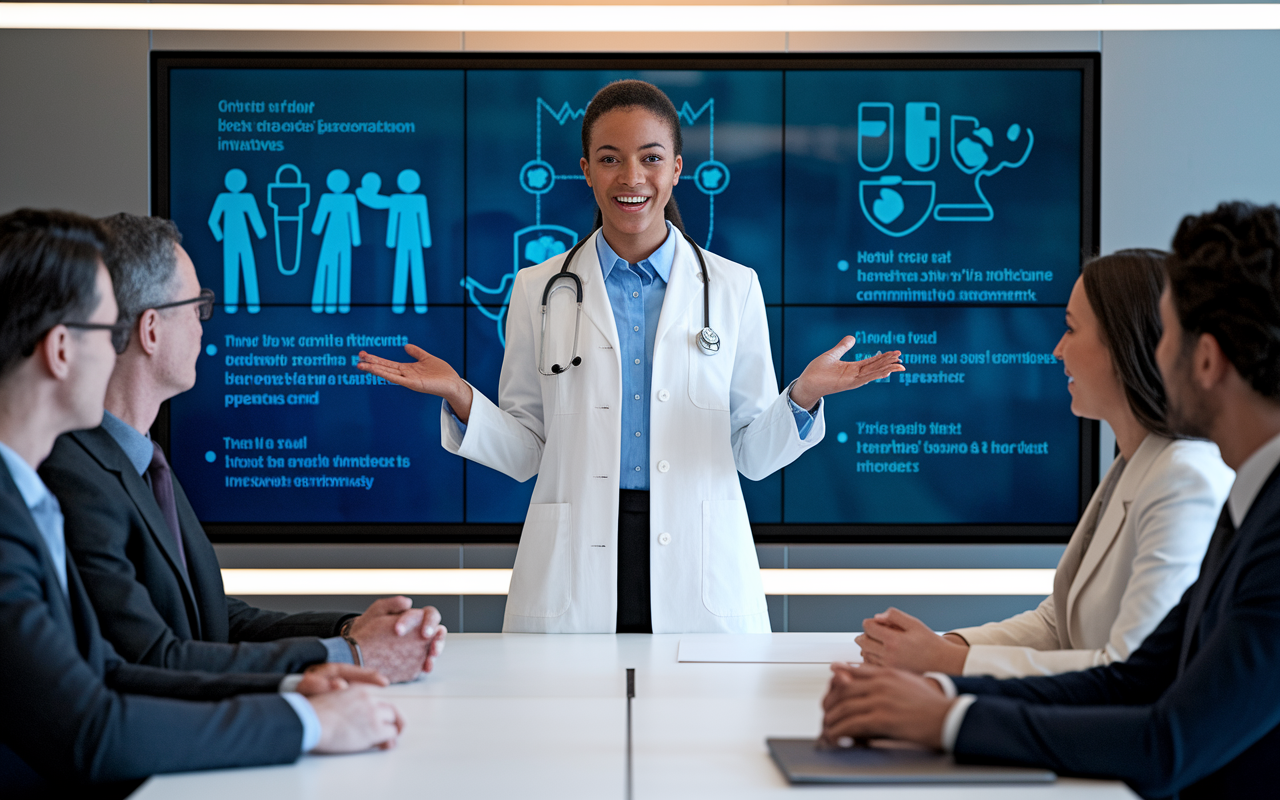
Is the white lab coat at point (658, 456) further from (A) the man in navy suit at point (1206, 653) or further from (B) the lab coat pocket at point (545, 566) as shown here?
(A) the man in navy suit at point (1206, 653)

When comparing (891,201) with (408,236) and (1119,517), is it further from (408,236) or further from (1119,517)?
(1119,517)

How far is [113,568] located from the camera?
5.35 ft

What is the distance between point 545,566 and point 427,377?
56 centimetres

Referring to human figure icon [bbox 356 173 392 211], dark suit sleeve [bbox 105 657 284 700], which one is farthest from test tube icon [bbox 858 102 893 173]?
dark suit sleeve [bbox 105 657 284 700]

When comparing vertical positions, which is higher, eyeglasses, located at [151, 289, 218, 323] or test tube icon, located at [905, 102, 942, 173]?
test tube icon, located at [905, 102, 942, 173]

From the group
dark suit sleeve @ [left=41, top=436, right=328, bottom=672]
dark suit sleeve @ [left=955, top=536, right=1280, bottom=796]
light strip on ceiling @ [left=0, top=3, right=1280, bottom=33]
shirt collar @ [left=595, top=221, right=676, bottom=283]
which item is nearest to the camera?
dark suit sleeve @ [left=955, top=536, right=1280, bottom=796]

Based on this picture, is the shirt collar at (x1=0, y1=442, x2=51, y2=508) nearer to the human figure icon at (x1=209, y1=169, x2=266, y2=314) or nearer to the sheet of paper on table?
the sheet of paper on table

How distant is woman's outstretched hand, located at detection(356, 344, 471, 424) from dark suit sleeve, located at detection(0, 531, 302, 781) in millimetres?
1225

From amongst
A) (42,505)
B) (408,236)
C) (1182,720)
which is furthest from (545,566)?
(408,236)

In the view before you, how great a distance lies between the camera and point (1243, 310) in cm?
136

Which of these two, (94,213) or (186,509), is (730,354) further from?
(94,213)

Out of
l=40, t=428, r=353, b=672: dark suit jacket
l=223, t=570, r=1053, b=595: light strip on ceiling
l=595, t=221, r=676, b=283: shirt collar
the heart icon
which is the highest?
the heart icon

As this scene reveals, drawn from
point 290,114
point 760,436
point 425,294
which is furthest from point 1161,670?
point 290,114

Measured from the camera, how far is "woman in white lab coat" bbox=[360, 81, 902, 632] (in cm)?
254
